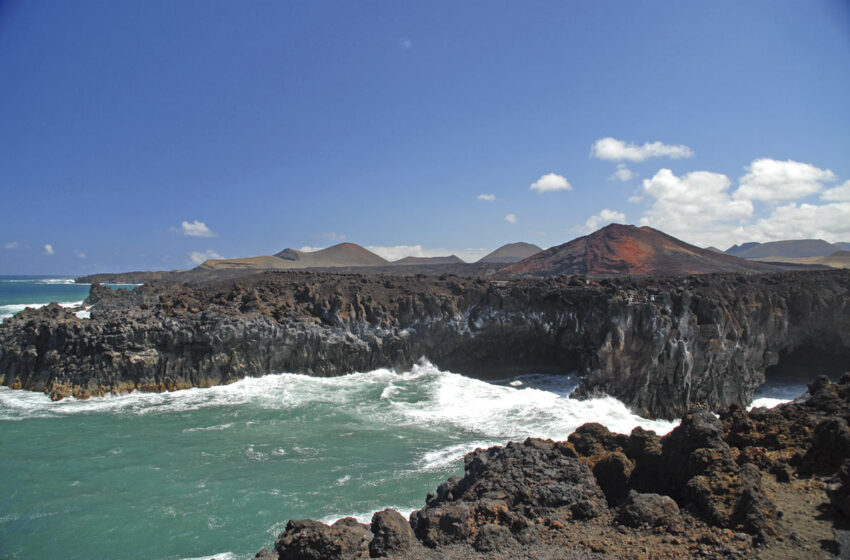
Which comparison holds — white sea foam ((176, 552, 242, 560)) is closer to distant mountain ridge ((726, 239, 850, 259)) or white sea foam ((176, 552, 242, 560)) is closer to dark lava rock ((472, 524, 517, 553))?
dark lava rock ((472, 524, 517, 553))

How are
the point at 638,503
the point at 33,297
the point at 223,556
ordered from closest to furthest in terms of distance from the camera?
the point at 638,503, the point at 223,556, the point at 33,297

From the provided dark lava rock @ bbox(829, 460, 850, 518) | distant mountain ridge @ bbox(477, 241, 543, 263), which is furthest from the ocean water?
distant mountain ridge @ bbox(477, 241, 543, 263)

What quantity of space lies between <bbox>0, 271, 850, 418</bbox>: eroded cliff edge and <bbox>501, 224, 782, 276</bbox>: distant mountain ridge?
25754 millimetres

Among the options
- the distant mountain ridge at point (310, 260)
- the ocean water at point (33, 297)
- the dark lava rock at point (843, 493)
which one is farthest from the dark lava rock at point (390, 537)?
the distant mountain ridge at point (310, 260)

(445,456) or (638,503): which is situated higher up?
(638,503)

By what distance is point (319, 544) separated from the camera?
737 centimetres

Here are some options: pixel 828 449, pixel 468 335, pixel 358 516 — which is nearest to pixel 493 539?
pixel 358 516

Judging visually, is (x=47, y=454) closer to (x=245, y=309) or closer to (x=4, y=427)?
(x=4, y=427)

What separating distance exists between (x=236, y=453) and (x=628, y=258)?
59.1 m

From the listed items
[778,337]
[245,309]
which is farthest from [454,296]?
[778,337]

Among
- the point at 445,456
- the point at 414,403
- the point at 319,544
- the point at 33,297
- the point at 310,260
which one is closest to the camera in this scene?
the point at 319,544

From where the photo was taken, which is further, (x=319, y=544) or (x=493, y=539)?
(x=493, y=539)

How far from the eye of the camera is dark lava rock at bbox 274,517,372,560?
7309 millimetres

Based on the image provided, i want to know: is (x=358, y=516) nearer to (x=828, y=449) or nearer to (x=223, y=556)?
(x=223, y=556)
